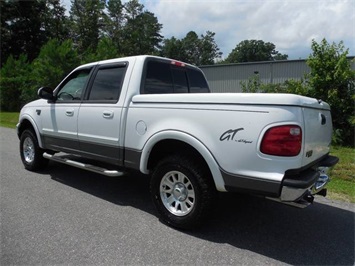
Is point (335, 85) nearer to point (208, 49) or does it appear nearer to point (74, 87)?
point (74, 87)

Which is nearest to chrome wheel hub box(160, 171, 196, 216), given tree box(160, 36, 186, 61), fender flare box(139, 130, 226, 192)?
fender flare box(139, 130, 226, 192)

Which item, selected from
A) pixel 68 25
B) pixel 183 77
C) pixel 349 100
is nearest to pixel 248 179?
pixel 183 77

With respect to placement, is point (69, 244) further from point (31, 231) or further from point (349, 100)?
point (349, 100)

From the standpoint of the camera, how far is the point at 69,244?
3297 millimetres

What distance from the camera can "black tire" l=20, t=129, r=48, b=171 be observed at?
6.02 metres

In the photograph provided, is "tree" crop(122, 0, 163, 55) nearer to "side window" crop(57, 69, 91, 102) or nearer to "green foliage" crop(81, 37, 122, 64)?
"green foliage" crop(81, 37, 122, 64)

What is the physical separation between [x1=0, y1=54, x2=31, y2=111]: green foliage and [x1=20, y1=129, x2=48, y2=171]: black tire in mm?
16691

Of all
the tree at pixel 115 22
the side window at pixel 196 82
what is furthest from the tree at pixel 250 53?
the side window at pixel 196 82

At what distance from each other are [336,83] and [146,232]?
8.20 m

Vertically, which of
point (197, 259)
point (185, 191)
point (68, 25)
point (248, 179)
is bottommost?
point (197, 259)

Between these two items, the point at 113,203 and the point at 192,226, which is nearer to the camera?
the point at 192,226

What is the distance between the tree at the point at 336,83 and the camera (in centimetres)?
930

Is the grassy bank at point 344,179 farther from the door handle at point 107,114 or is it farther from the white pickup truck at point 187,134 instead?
the door handle at point 107,114

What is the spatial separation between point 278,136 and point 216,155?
0.68 metres
